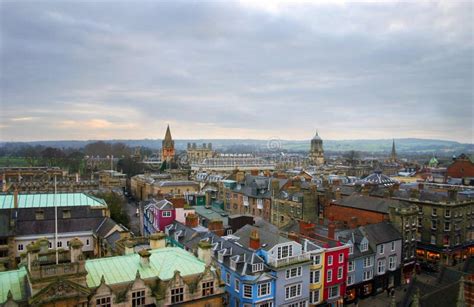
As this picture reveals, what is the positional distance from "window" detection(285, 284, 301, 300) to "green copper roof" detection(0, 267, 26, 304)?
880 inches

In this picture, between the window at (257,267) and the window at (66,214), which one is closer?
the window at (257,267)

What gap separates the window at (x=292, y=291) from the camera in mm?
34094

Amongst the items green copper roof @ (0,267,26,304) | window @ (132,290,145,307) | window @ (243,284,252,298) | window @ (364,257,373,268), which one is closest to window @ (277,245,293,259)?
window @ (243,284,252,298)

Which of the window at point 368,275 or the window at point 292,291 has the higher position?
the window at point 292,291

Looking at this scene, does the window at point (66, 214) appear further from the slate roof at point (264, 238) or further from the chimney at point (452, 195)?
the chimney at point (452, 195)

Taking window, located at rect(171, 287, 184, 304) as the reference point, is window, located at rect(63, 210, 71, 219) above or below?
above

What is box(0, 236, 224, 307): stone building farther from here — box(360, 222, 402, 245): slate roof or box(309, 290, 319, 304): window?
box(360, 222, 402, 245): slate roof

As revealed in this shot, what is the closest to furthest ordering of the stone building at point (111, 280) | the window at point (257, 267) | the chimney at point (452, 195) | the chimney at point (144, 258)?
the stone building at point (111, 280)
the chimney at point (144, 258)
the window at point (257, 267)
the chimney at point (452, 195)

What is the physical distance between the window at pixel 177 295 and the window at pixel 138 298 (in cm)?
214

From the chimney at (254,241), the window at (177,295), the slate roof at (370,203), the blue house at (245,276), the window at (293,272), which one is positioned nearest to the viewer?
the window at (177,295)

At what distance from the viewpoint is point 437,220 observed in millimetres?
54844

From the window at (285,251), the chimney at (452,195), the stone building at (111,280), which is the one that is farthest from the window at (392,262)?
the stone building at (111,280)

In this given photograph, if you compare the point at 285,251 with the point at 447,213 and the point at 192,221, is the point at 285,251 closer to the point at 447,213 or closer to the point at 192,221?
the point at 192,221

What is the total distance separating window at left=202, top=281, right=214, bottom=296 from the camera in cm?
2741
